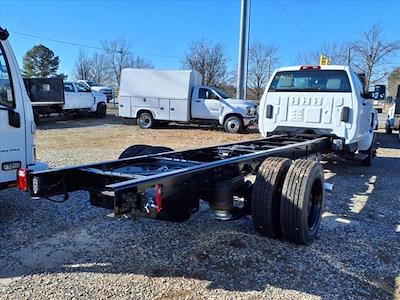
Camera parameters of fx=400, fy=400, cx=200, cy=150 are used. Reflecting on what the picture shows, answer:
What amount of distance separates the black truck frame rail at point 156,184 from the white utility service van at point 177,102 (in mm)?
12981

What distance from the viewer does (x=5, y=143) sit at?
14.1 ft

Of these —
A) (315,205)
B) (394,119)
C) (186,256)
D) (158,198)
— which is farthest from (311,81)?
(394,119)

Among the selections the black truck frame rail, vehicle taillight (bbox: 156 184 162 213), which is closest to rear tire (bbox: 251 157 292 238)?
the black truck frame rail

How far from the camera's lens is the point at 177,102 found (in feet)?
61.1

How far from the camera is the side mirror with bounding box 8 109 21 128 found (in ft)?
14.2

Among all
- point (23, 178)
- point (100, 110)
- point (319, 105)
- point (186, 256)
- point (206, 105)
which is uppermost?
point (319, 105)

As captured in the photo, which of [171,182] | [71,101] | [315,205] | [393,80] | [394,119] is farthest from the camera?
[393,80]

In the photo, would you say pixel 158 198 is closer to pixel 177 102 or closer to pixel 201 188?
pixel 201 188

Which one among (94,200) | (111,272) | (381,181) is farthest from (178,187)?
(381,181)

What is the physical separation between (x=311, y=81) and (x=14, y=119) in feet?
18.9

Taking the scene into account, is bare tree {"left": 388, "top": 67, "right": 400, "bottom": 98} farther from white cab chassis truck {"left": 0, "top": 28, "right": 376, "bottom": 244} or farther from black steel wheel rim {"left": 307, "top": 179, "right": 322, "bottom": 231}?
white cab chassis truck {"left": 0, "top": 28, "right": 376, "bottom": 244}

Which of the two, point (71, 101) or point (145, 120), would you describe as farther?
point (71, 101)

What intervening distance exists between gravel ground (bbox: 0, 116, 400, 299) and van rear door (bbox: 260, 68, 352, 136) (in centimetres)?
212

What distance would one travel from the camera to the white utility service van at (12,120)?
14.1 ft
